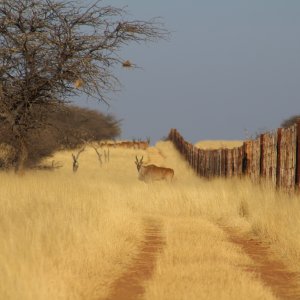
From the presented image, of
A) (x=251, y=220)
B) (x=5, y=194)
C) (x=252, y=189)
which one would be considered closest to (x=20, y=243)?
(x=251, y=220)

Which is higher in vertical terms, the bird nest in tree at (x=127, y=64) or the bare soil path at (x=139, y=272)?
the bird nest in tree at (x=127, y=64)

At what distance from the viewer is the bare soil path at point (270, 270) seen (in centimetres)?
786

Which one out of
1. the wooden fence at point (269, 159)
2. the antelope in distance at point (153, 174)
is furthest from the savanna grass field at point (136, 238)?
the antelope in distance at point (153, 174)

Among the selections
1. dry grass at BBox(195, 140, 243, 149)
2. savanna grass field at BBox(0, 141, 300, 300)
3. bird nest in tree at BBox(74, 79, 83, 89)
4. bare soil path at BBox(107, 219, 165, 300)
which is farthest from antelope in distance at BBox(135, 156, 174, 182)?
dry grass at BBox(195, 140, 243, 149)

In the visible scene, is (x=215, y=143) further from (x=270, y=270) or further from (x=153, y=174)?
(x=270, y=270)

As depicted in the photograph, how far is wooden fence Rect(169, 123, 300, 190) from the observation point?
16.4m

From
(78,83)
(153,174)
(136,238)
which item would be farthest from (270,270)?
(153,174)

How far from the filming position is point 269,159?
62.4 ft

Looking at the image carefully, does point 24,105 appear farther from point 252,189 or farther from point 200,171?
point 200,171

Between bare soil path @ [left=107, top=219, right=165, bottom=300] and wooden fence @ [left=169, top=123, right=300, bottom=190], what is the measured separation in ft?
16.5

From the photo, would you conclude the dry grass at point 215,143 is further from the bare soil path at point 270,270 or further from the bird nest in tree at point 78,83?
the bare soil path at point 270,270

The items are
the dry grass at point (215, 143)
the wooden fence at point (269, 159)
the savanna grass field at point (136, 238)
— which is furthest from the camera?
the dry grass at point (215, 143)

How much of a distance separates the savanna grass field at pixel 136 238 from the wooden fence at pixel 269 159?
0.55 m

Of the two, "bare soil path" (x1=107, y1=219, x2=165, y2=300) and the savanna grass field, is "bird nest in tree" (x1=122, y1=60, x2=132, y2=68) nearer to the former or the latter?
the savanna grass field
